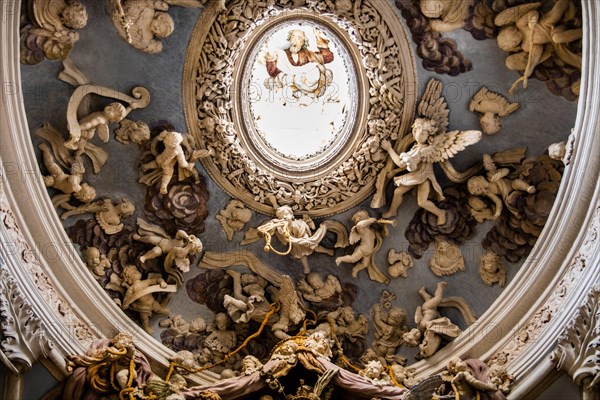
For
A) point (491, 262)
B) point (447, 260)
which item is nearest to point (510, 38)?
point (491, 262)

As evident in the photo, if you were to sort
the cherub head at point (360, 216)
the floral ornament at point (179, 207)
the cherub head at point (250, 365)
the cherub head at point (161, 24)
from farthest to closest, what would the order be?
the cherub head at point (360, 216)
the floral ornament at point (179, 207)
the cherub head at point (161, 24)
the cherub head at point (250, 365)

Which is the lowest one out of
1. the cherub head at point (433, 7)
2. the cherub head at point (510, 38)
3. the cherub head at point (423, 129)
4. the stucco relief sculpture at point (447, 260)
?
the stucco relief sculpture at point (447, 260)

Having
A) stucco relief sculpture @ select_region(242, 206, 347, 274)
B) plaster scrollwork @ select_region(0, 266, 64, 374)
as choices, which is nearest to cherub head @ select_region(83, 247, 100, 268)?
plaster scrollwork @ select_region(0, 266, 64, 374)

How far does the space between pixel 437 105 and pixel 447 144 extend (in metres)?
0.55

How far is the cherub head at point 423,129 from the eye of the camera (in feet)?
48.7

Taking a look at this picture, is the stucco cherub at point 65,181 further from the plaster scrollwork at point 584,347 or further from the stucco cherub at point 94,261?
the plaster scrollwork at point 584,347

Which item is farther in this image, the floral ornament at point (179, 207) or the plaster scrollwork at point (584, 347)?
the floral ornament at point (179, 207)

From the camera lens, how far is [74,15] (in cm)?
1384

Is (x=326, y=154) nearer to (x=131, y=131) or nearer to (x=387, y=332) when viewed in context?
(x=387, y=332)

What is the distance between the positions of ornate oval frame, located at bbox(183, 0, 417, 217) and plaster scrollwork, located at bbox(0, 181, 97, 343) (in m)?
2.70

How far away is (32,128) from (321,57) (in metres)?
4.25

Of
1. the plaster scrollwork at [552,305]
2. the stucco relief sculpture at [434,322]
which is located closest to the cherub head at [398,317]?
the stucco relief sculpture at [434,322]

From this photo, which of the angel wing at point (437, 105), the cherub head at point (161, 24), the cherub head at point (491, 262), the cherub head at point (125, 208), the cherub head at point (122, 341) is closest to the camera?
the cherub head at point (122, 341)

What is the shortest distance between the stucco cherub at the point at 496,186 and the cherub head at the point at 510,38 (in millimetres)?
1404
